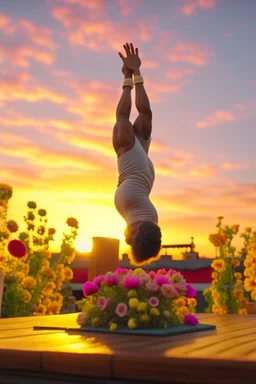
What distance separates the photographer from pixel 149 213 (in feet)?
12.2

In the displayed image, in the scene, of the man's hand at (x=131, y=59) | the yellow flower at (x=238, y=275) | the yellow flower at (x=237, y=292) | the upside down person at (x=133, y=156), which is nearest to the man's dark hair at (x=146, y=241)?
the upside down person at (x=133, y=156)

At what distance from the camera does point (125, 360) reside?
1.36m

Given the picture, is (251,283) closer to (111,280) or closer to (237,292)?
(237,292)

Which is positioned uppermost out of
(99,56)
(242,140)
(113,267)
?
(99,56)

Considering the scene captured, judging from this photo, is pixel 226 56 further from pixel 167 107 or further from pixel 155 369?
pixel 155 369

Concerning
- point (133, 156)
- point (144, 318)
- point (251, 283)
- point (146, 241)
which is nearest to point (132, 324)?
point (144, 318)

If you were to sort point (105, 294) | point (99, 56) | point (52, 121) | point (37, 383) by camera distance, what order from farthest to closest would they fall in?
1. point (52, 121)
2. point (99, 56)
3. point (105, 294)
4. point (37, 383)

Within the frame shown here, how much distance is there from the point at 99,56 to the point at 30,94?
5.22ft

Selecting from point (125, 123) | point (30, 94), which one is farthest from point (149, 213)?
point (30, 94)

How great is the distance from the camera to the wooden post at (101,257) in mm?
4102

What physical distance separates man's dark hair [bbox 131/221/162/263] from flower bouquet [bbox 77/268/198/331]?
0.78m

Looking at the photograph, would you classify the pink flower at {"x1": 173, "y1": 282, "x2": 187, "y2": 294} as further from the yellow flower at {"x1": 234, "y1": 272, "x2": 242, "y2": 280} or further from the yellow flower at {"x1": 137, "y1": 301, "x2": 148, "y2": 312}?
the yellow flower at {"x1": 234, "y1": 272, "x2": 242, "y2": 280}

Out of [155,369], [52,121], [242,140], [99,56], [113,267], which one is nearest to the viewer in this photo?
[155,369]

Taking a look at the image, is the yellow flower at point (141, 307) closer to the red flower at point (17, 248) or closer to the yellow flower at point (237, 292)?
the red flower at point (17, 248)
